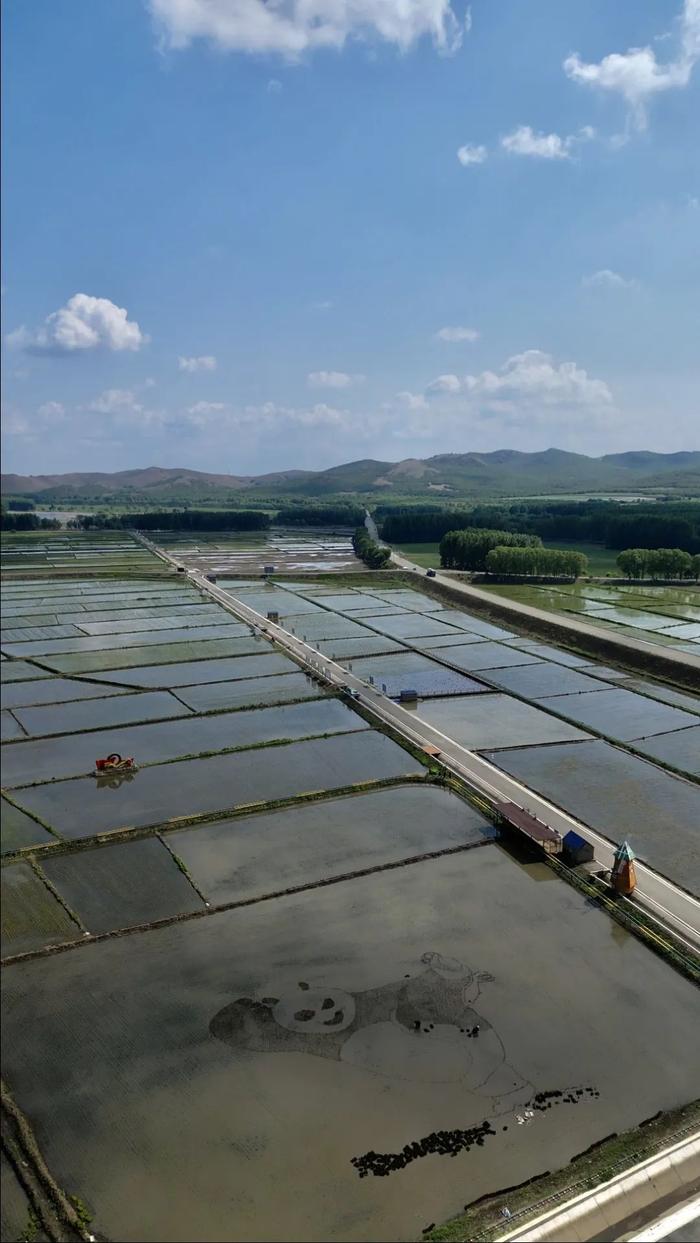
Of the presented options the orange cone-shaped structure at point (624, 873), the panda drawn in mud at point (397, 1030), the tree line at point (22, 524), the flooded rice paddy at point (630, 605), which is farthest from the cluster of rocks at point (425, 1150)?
the tree line at point (22, 524)

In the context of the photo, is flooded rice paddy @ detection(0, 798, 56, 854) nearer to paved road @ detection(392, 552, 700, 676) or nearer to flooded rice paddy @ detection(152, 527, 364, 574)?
paved road @ detection(392, 552, 700, 676)

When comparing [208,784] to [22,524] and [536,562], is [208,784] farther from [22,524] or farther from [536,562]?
[22,524]

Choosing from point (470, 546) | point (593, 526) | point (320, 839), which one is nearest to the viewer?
point (320, 839)

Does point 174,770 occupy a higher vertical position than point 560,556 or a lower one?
lower

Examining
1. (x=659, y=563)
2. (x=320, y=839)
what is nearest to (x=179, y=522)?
(x=659, y=563)

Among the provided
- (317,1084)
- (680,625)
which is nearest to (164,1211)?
(317,1084)

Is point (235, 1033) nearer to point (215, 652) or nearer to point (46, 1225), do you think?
point (46, 1225)

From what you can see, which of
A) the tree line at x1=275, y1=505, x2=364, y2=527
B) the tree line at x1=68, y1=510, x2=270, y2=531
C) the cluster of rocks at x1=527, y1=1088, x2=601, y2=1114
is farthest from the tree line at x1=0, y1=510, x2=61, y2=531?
the cluster of rocks at x1=527, y1=1088, x2=601, y2=1114

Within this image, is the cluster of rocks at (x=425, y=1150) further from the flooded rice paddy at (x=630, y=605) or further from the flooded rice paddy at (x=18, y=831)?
the flooded rice paddy at (x=630, y=605)
